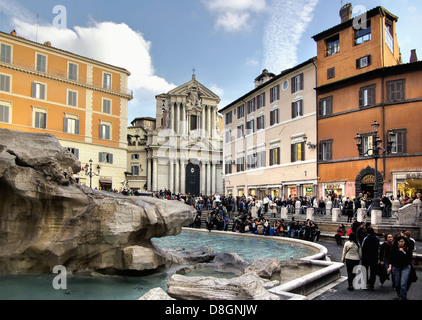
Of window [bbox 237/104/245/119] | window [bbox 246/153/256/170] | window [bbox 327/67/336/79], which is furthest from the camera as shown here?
window [bbox 237/104/245/119]

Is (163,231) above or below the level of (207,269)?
above

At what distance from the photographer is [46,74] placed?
37.7 metres

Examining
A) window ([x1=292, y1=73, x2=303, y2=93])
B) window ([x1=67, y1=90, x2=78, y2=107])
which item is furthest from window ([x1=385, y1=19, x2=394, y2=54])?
window ([x1=67, y1=90, x2=78, y2=107])

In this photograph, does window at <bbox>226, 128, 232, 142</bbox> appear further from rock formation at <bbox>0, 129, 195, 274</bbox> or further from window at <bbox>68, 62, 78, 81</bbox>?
rock formation at <bbox>0, 129, 195, 274</bbox>

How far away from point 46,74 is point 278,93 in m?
24.0

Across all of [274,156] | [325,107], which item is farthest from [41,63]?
[325,107]

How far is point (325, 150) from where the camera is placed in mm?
32906

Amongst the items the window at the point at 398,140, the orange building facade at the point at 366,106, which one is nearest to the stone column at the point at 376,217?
the orange building facade at the point at 366,106

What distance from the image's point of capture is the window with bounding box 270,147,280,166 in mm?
38438

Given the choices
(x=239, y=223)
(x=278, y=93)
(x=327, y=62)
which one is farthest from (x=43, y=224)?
(x=278, y=93)

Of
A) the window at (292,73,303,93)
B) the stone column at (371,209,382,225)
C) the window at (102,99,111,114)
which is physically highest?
the window at (292,73,303,93)

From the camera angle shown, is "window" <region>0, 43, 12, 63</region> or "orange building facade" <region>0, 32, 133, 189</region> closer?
"window" <region>0, 43, 12, 63</region>

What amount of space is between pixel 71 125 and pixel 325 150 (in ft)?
85.6
